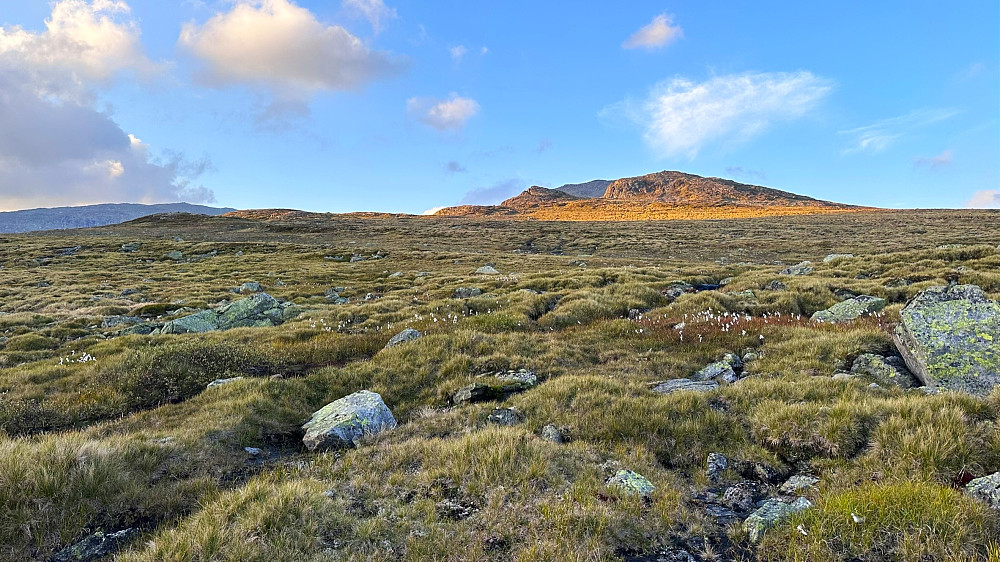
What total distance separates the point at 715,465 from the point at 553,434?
2345mm

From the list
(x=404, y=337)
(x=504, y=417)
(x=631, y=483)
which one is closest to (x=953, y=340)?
(x=631, y=483)

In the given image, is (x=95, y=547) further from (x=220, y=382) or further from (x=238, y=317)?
(x=238, y=317)

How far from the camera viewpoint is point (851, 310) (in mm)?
14180

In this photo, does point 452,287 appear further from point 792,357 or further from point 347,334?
point 792,357

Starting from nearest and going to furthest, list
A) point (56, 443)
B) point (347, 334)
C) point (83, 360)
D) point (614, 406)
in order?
point (56, 443)
point (614, 406)
point (83, 360)
point (347, 334)

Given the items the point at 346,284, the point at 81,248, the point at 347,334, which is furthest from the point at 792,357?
the point at 81,248

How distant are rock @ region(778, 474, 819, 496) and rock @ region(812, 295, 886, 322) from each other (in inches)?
387

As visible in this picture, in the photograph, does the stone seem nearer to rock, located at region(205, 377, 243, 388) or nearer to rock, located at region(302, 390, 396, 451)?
rock, located at region(302, 390, 396, 451)

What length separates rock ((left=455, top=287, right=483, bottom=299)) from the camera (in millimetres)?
21906

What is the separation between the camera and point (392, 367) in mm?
10859

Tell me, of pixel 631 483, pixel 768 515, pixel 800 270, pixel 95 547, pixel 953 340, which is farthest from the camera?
pixel 800 270

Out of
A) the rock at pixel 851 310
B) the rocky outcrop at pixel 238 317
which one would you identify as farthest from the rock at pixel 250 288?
the rock at pixel 851 310

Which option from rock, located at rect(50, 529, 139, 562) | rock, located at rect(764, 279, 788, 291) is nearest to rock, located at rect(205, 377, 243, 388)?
rock, located at rect(50, 529, 139, 562)

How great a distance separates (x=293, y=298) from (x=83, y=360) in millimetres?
12760
